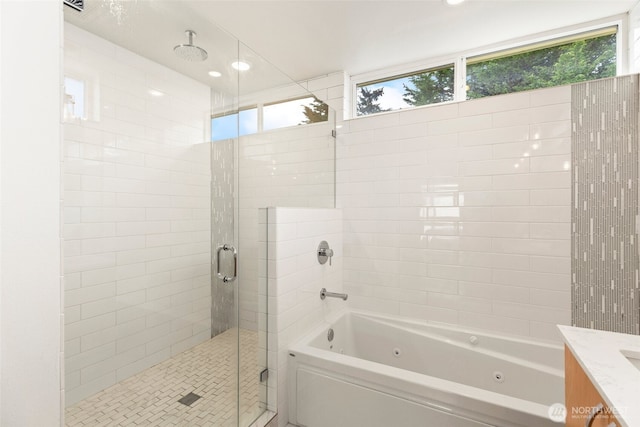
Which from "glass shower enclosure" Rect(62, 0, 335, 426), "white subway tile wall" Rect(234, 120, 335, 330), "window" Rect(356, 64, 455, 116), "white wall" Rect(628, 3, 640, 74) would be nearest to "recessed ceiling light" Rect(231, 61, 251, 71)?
"glass shower enclosure" Rect(62, 0, 335, 426)

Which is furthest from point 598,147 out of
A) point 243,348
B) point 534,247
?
point 243,348

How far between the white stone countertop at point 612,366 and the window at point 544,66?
1747 millimetres

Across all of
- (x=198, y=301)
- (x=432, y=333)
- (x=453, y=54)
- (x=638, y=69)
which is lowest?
(x=432, y=333)

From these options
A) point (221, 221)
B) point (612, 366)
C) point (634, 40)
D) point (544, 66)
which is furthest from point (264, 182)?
point (634, 40)

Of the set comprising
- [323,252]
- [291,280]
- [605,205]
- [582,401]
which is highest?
[605,205]

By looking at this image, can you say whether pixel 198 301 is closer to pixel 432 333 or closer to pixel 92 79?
pixel 92 79

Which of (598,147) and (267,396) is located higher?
(598,147)

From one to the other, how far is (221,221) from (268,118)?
711 mm

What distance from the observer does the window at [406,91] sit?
7.77 feet

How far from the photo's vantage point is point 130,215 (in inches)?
51.2

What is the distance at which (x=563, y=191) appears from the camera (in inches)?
77.1

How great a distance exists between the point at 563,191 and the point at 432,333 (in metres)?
1.34

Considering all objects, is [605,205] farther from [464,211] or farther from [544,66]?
[544,66]

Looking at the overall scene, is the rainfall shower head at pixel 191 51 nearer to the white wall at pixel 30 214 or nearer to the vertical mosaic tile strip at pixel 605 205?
the white wall at pixel 30 214
